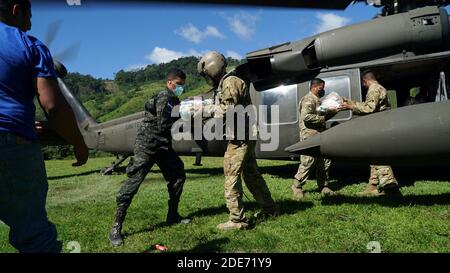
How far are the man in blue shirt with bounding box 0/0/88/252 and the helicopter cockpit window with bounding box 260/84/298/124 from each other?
557 centimetres

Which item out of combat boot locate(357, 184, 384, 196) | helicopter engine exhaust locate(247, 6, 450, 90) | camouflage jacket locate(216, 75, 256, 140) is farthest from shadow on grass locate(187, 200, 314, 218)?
helicopter engine exhaust locate(247, 6, 450, 90)

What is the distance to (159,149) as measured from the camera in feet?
15.0

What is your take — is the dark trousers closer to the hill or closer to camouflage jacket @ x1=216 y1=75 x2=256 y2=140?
camouflage jacket @ x1=216 y1=75 x2=256 y2=140

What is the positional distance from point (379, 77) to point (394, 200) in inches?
113

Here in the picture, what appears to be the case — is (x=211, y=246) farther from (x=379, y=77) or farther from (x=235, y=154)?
(x=379, y=77)

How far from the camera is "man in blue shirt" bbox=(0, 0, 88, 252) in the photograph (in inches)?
84.3

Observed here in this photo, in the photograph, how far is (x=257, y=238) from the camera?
395cm

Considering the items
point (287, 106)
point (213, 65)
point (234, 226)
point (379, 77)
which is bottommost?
point (234, 226)

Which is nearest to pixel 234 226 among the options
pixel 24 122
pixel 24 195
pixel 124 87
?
pixel 24 195

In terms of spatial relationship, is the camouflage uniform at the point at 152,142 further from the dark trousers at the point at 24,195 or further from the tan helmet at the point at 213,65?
the dark trousers at the point at 24,195

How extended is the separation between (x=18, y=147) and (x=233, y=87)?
250cm

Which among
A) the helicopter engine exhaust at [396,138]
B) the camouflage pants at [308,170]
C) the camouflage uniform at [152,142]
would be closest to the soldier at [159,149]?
the camouflage uniform at [152,142]
